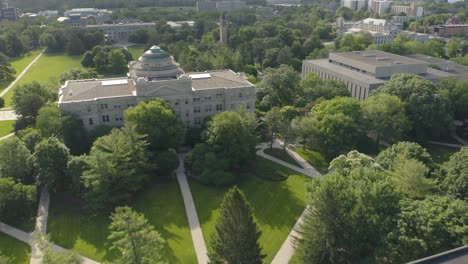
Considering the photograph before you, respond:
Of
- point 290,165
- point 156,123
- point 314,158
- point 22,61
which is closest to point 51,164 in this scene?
point 156,123

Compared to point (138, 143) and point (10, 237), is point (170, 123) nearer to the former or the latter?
point (138, 143)

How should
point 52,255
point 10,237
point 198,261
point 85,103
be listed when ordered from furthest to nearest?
1. point 85,103
2. point 10,237
3. point 198,261
4. point 52,255

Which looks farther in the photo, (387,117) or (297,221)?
(387,117)

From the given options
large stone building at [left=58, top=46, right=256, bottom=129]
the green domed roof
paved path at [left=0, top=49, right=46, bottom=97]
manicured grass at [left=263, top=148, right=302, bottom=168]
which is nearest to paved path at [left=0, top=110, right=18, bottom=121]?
paved path at [left=0, top=49, right=46, bottom=97]

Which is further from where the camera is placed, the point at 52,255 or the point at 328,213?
the point at 328,213

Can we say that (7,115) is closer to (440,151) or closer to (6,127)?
(6,127)

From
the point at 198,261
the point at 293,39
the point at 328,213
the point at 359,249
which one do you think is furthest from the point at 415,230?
the point at 293,39

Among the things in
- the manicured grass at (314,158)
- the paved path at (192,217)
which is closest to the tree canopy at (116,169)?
the paved path at (192,217)
